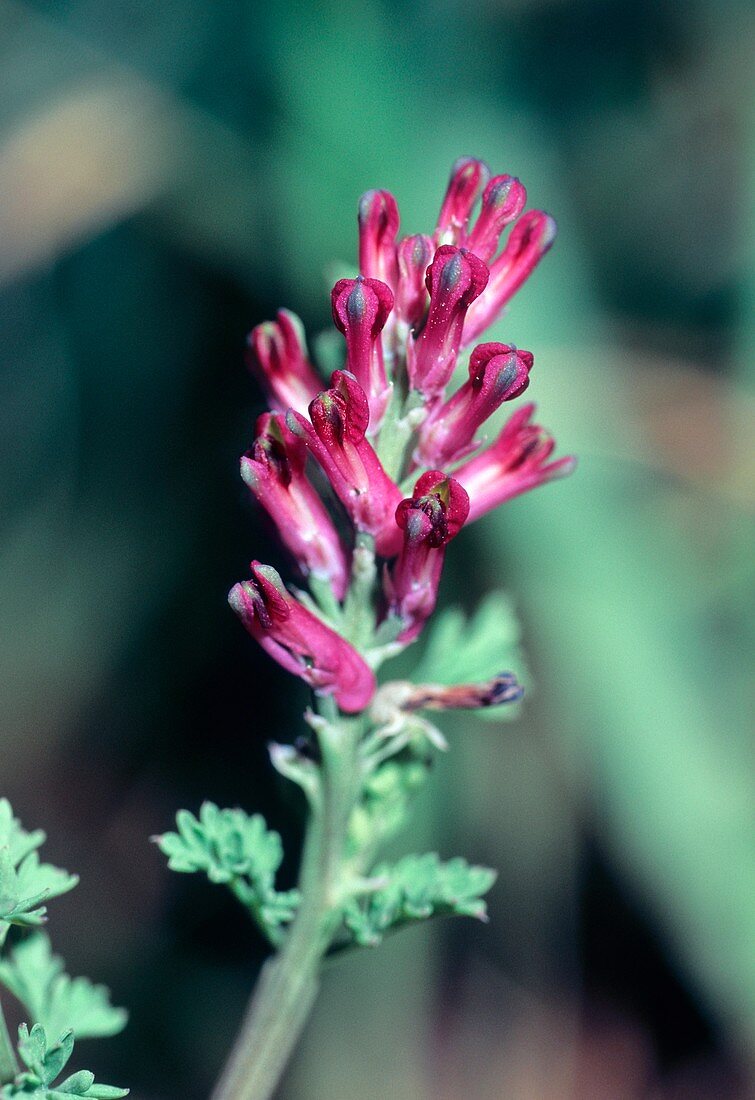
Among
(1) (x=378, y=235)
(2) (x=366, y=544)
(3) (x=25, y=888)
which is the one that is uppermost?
(1) (x=378, y=235)

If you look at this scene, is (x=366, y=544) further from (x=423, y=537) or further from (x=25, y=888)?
(x=25, y=888)

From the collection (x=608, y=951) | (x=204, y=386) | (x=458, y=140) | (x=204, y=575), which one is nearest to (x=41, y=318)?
(x=204, y=386)

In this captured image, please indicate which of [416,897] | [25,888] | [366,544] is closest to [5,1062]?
[25,888]

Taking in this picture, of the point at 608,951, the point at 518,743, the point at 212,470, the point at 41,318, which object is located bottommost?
the point at 608,951

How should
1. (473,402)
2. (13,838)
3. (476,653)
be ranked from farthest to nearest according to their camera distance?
1. (476,653)
2. (473,402)
3. (13,838)

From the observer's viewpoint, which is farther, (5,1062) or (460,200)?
(460,200)

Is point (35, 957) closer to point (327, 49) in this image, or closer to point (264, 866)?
point (264, 866)

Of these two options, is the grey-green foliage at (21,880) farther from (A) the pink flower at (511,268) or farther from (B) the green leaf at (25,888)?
(A) the pink flower at (511,268)
